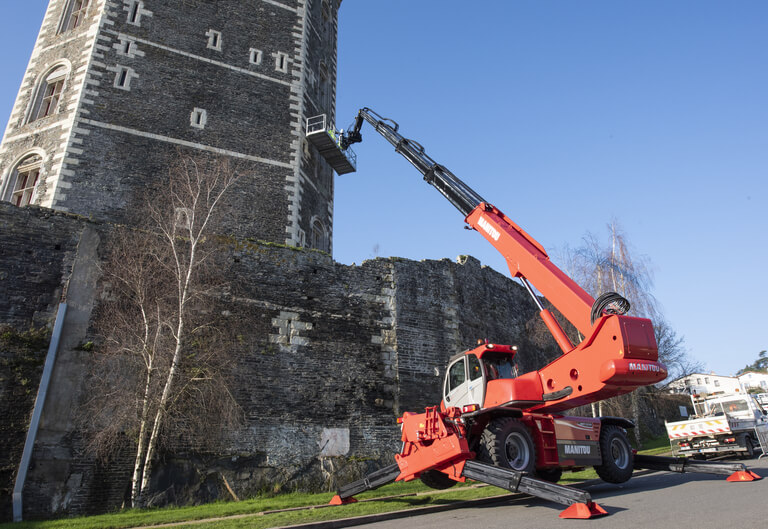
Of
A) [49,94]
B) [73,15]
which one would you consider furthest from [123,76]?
[73,15]

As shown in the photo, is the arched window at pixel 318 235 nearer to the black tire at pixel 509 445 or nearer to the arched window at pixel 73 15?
the arched window at pixel 73 15

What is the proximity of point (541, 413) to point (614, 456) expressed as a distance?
6.78 ft

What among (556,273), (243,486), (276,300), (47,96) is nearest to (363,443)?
(243,486)

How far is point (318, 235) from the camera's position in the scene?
837 inches

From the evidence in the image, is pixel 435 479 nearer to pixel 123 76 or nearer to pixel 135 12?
pixel 123 76

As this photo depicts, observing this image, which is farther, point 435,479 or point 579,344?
A: point 435,479

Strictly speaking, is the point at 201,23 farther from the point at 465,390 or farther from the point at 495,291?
the point at 465,390

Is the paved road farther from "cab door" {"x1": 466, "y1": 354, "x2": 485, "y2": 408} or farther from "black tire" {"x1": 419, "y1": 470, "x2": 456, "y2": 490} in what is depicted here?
"cab door" {"x1": 466, "y1": 354, "x2": 485, "y2": 408}

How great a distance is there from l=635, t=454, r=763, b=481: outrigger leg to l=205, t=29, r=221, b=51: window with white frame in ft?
64.9

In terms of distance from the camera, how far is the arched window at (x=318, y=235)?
20812mm

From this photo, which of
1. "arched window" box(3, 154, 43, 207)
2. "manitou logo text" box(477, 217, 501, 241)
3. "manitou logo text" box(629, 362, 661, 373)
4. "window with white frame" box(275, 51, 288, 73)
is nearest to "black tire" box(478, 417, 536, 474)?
"manitou logo text" box(629, 362, 661, 373)

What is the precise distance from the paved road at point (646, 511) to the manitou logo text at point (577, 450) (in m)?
0.69

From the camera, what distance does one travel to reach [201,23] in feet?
67.1

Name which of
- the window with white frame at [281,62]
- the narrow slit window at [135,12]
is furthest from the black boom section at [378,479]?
the narrow slit window at [135,12]
